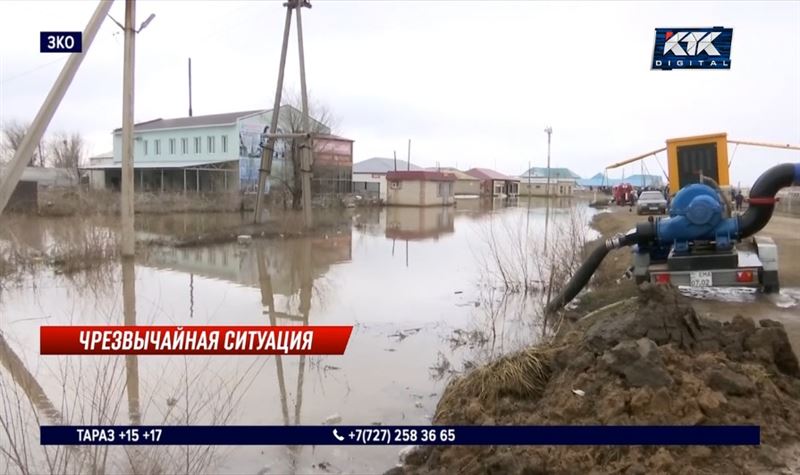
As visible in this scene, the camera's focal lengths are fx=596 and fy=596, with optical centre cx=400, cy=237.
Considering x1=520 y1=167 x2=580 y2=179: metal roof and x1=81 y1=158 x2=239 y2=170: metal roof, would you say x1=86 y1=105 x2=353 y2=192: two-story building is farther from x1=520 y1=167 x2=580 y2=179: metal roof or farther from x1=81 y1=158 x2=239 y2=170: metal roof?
x1=520 y1=167 x2=580 y2=179: metal roof

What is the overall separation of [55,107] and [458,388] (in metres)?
9.30

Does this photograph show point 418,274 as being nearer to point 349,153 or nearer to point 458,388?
point 458,388

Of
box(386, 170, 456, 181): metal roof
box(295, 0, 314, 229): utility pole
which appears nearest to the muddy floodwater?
box(295, 0, 314, 229): utility pole

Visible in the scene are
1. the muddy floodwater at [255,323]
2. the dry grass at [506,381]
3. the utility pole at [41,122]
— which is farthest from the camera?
the utility pole at [41,122]

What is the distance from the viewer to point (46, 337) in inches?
197

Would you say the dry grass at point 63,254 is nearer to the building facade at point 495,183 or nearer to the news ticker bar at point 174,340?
the news ticker bar at point 174,340

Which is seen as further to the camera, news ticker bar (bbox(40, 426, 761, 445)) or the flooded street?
the flooded street

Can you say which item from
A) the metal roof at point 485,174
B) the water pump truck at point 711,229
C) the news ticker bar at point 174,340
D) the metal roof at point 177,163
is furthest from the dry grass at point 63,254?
the metal roof at point 485,174

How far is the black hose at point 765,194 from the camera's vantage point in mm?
7964

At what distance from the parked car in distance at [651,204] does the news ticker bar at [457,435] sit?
87.5 feet

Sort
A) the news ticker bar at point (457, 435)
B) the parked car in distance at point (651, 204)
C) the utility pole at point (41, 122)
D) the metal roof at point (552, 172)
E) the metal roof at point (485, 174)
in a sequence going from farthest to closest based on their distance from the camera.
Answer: the metal roof at point (552, 172) → the metal roof at point (485, 174) → the parked car in distance at point (651, 204) → the utility pole at point (41, 122) → the news ticker bar at point (457, 435)

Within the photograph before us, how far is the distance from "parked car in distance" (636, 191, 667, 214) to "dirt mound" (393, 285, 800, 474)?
2542 centimetres

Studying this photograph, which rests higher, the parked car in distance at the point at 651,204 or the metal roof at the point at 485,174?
the metal roof at the point at 485,174

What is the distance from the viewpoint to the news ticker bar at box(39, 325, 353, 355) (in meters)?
4.15
